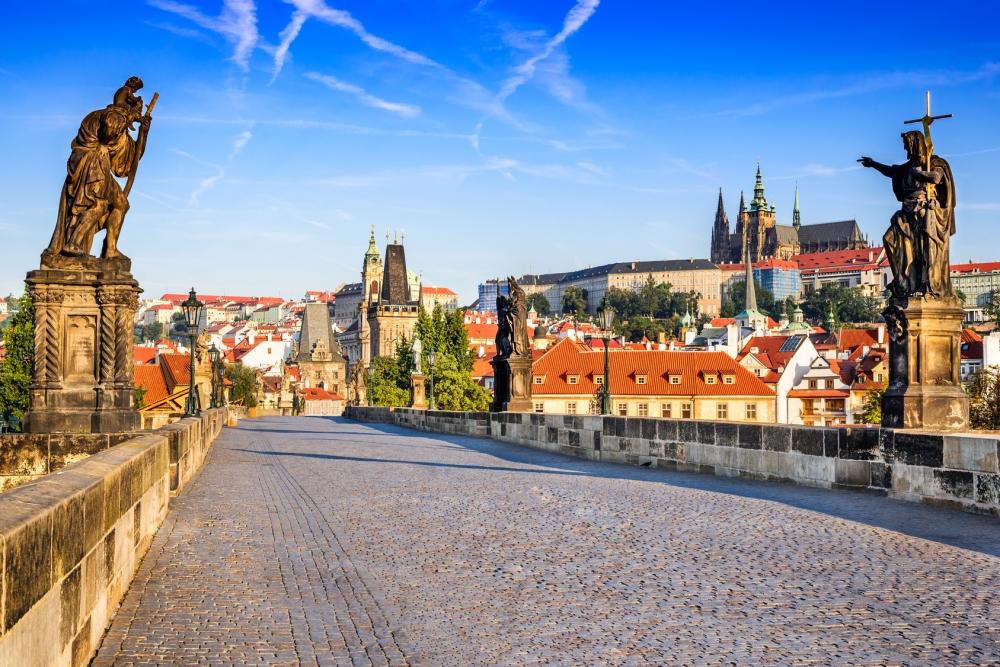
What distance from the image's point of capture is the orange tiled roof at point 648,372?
3233 inches

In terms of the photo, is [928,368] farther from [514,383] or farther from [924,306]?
[514,383]

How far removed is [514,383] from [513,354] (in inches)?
39.4

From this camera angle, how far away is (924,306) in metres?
11.6

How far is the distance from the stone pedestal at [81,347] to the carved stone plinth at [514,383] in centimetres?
1498

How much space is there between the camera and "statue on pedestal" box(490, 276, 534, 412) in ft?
83.2

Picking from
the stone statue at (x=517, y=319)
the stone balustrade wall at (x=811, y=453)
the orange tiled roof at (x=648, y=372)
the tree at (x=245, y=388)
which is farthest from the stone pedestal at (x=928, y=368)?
the tree at (x=245, y=388)

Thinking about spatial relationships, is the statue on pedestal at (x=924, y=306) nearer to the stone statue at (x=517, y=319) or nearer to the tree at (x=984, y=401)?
the stone statue at (x=517, y=319)

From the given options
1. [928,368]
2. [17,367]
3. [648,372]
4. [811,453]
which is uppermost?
[17,367]

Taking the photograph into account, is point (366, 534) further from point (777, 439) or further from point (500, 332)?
point (500, 332)

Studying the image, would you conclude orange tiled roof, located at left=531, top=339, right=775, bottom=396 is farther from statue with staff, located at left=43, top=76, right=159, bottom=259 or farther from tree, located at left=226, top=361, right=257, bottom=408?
statue with staff, located at left=43, top=76, right=159, bottom=259

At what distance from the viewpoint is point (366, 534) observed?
9.26 meters

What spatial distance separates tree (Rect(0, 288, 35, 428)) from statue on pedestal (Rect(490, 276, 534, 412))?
3683 cm

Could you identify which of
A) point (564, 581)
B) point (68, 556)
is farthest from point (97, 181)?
point (68, 556)

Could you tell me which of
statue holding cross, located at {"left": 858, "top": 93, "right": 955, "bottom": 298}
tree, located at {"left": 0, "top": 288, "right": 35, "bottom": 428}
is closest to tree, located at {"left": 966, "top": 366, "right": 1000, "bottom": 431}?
statue holding cross, located at {"left": 858, "top": 93, "right": 955, "bottom": 298}
